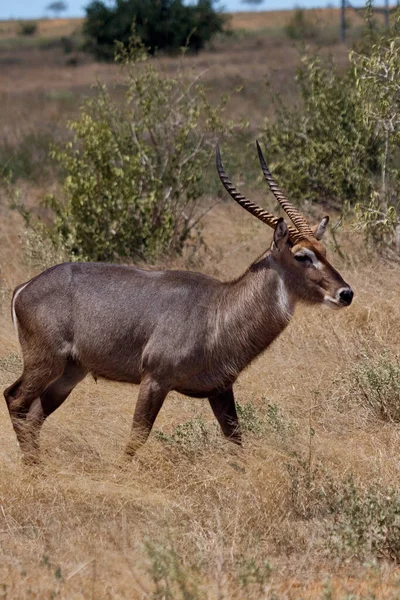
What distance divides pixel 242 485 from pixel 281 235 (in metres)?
1.53

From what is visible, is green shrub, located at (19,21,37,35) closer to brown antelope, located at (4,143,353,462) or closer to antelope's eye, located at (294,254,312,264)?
brown antelope, located at (4,143,353,462)

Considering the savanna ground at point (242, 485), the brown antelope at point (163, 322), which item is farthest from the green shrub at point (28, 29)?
the brown antelope at point (163, 322)

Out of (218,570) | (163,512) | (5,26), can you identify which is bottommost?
(5,26)

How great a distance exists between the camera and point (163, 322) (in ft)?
20.3

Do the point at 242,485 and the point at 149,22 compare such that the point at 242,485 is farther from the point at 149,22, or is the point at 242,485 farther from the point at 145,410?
the point at 149,22

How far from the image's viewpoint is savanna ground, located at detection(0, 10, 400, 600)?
4301mm

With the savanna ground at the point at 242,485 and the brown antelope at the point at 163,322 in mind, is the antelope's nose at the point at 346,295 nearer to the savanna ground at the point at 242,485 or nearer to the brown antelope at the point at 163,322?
the brown antelope at the point at 163,322

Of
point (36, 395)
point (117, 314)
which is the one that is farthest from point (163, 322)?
point (36, 395)

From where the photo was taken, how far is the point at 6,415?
273 inches

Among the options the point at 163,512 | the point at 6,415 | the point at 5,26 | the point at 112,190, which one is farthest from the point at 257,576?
the point at 5,26

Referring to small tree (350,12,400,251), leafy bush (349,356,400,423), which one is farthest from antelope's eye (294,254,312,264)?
small tree (350,12,400,251)

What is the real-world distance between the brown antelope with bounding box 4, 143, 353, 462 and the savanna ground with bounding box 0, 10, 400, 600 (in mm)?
297

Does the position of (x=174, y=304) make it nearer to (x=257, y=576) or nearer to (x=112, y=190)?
(x=257, y=576)

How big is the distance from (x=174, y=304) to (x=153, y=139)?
5.09 meters
